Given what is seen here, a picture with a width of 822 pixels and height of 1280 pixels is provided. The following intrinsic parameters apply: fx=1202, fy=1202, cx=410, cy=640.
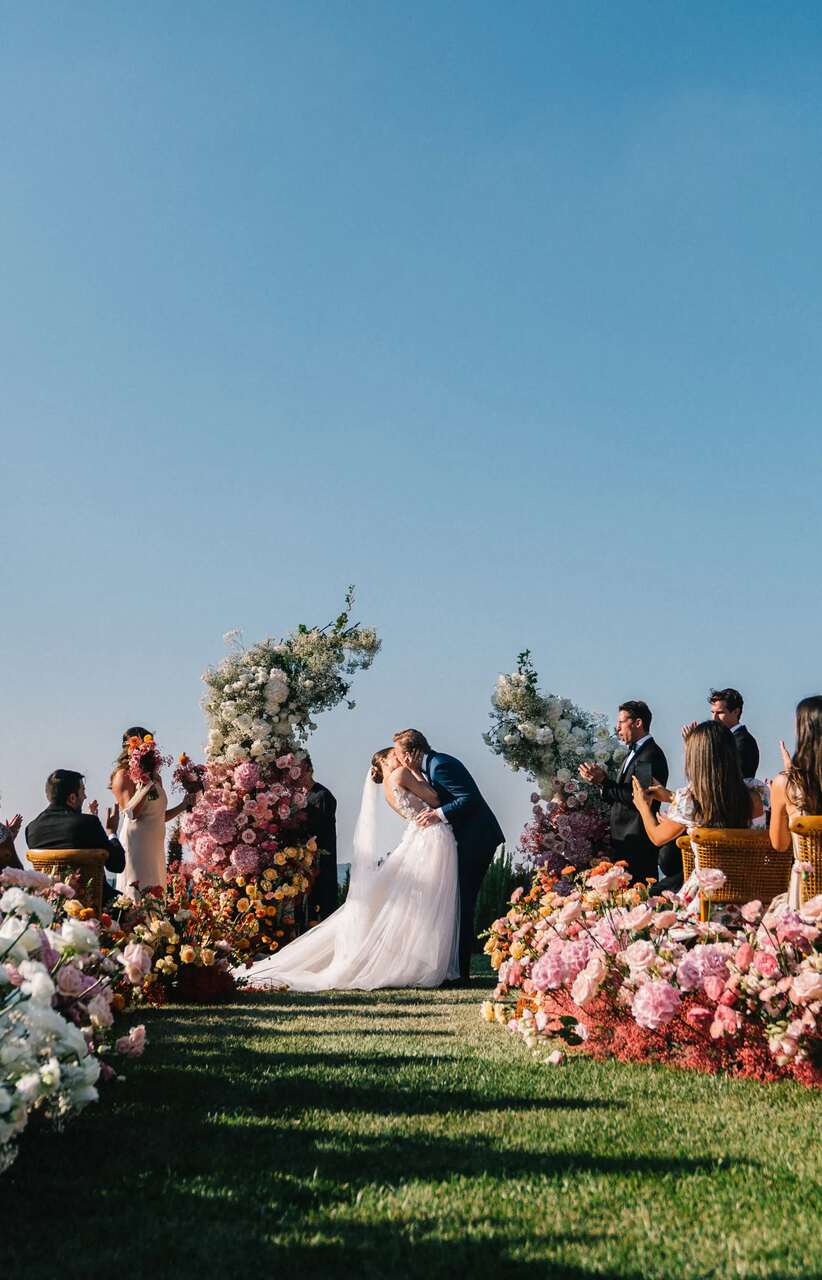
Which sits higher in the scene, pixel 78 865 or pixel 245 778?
pixel 245 778

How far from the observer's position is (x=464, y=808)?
1102cm

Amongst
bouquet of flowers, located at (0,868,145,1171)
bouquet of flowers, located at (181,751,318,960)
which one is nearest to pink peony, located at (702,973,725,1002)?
bouquet of flowers, located at (0,868,145,1171)

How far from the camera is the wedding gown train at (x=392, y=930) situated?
10336 mm

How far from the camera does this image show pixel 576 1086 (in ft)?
17.0

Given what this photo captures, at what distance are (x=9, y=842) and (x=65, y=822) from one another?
17.9 inches

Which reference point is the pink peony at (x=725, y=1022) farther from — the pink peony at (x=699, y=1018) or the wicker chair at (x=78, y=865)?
the wicker chair at (x=78, y=865)

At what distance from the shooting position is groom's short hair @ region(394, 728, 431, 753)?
11.3 m

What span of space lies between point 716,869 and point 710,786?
0.67m

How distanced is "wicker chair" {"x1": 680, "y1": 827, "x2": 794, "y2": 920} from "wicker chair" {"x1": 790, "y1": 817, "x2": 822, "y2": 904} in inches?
26.5

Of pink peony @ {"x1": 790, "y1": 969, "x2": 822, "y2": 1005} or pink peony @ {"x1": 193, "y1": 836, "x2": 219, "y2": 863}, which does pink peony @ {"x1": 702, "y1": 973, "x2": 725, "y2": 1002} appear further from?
pink peony @ {"x1": 193, "y1": 836, "x2": 219, "y2": 863}

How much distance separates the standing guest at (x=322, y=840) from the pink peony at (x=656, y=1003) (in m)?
7.83

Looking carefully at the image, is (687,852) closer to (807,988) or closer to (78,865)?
(807,988)

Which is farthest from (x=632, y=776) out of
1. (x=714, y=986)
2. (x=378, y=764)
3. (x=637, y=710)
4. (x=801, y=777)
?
(x=714, y=986)

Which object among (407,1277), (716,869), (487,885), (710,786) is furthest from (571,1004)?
(487,885)
